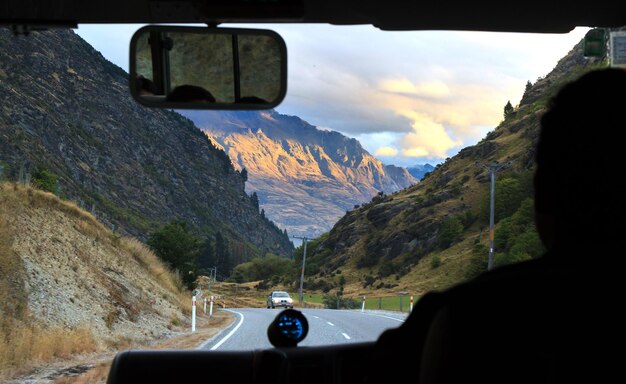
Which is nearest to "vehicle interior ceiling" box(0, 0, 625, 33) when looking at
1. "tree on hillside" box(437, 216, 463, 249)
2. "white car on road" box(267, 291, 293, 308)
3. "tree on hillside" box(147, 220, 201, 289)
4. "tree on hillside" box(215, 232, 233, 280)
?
"tree on hillside" box(147, 220, 201, 289)

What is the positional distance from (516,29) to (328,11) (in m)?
1.19

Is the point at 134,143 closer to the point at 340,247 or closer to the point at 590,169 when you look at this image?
the point at 340,247

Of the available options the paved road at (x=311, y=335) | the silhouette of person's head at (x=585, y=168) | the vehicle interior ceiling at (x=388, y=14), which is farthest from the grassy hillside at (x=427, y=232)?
the silhouette of person's head at (x=585, y=168)

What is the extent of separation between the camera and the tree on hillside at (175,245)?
49.4 metres

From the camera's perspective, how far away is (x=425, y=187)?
112 metres

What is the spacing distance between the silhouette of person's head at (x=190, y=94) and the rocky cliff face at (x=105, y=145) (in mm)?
81710

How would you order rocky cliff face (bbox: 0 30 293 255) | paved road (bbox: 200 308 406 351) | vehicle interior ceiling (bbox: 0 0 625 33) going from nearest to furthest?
vehicle interior ceiling (bbox: 0 0 625 33)
paved road (bbox: 200 308 406 351)
rocky cliff face (bbox: 0 30 293 255)

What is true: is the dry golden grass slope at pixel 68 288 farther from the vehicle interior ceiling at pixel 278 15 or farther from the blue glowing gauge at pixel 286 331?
the blue glowing gauge at pixel 286 331

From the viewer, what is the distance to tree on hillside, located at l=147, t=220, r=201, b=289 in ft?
162

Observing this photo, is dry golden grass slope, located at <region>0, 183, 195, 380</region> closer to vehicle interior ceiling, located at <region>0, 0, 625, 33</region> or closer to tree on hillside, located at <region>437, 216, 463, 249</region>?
vehicle interior ceiling, located at <region>0, 0, 625, 33</region>

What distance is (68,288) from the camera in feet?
96.3

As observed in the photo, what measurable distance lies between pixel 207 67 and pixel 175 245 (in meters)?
48.4

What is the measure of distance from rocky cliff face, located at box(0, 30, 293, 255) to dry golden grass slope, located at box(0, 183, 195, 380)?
45.3 metres

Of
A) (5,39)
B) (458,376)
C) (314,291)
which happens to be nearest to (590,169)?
(458,376)
